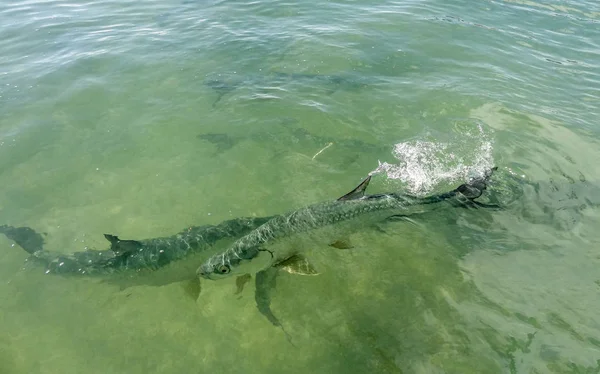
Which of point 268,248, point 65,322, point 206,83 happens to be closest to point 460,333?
point 268,248

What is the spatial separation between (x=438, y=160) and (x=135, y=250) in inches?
293

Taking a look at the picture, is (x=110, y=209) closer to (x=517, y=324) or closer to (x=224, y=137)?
(x=224, y=137)

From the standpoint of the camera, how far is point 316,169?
9.61 m

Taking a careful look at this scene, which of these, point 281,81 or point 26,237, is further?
point 281,81

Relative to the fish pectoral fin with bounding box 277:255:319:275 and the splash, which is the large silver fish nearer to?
the fish pectoral fin with bounding box 277:255:319:275

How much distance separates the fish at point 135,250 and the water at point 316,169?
10.1 inches

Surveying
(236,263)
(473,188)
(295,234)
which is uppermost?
(473,188)

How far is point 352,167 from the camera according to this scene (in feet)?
31.8

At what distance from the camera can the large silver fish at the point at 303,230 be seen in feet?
23.4

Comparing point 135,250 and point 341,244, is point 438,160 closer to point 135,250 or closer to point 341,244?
point 341,244

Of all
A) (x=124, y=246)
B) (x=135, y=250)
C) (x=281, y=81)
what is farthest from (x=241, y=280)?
(x=281, y=81)

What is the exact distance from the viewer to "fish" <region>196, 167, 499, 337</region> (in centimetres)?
708

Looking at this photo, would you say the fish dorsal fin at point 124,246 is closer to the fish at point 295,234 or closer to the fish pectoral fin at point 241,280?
the fish at point 295,234

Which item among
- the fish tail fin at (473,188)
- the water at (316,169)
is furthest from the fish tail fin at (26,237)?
the fish tail fin at (473,188)
